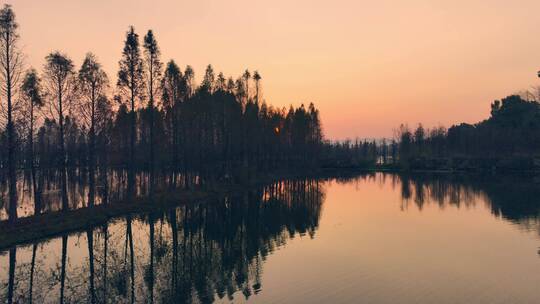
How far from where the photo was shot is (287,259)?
25000mm

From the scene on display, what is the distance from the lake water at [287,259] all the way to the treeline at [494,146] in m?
77.7

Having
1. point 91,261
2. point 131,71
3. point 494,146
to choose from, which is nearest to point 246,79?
point 131,71

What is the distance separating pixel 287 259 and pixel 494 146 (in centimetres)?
13015

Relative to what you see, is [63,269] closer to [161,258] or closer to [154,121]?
[161,258]

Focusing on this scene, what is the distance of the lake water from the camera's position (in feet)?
59.7

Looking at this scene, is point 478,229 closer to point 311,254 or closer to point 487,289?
point 487,289

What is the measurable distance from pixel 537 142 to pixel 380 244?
11949 cm

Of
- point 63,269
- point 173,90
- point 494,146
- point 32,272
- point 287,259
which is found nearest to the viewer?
point 32,272

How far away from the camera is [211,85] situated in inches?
2608

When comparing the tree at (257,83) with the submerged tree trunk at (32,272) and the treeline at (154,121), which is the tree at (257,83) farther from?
the submerged tree trunk at (32,272)

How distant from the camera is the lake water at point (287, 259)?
716 inches

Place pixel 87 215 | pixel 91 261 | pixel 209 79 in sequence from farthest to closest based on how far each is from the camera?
pixel 209 79, pixel 87 215, pixel 91 261

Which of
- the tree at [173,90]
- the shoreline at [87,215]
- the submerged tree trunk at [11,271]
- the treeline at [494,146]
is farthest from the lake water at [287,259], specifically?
the treeline at [494,146]

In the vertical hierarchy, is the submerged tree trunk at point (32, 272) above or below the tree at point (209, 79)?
below
